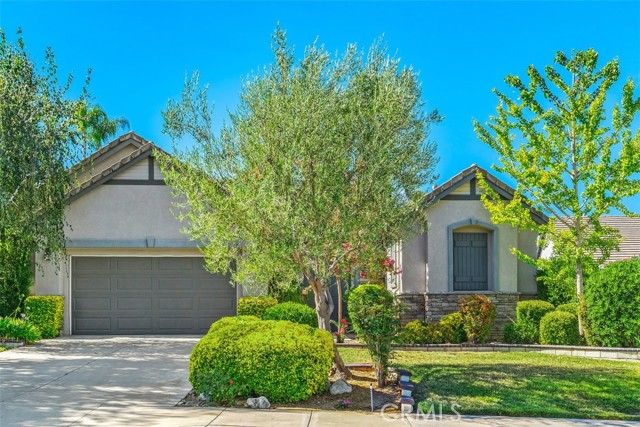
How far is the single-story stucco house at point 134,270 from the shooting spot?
1772 cm

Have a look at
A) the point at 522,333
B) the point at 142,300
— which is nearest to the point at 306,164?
the point at 522,333

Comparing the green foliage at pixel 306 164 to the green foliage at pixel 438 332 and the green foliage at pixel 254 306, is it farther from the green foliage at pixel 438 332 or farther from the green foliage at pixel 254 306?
the green foliage at pixel 254 306

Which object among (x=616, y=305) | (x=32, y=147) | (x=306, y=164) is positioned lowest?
(x=616, y=305)

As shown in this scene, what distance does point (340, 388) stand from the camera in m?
9.77

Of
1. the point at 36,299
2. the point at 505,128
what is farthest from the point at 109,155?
the point at 505,128

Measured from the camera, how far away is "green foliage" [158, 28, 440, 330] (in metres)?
9.69

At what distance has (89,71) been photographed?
1484cm

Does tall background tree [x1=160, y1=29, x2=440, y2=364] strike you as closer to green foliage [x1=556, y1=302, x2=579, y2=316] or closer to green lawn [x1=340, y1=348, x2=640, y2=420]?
green lawn [x1=340, y1=348, x2=640, y2=420]

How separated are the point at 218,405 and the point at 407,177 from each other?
534 cm

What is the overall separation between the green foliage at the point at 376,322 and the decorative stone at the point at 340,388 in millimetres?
624

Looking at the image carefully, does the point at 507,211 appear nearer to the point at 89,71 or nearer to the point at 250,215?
the point at 250,215

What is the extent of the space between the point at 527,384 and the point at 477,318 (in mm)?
5061

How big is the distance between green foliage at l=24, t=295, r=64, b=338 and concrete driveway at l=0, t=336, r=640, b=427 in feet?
8.80

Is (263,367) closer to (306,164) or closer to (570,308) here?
(306,164)
